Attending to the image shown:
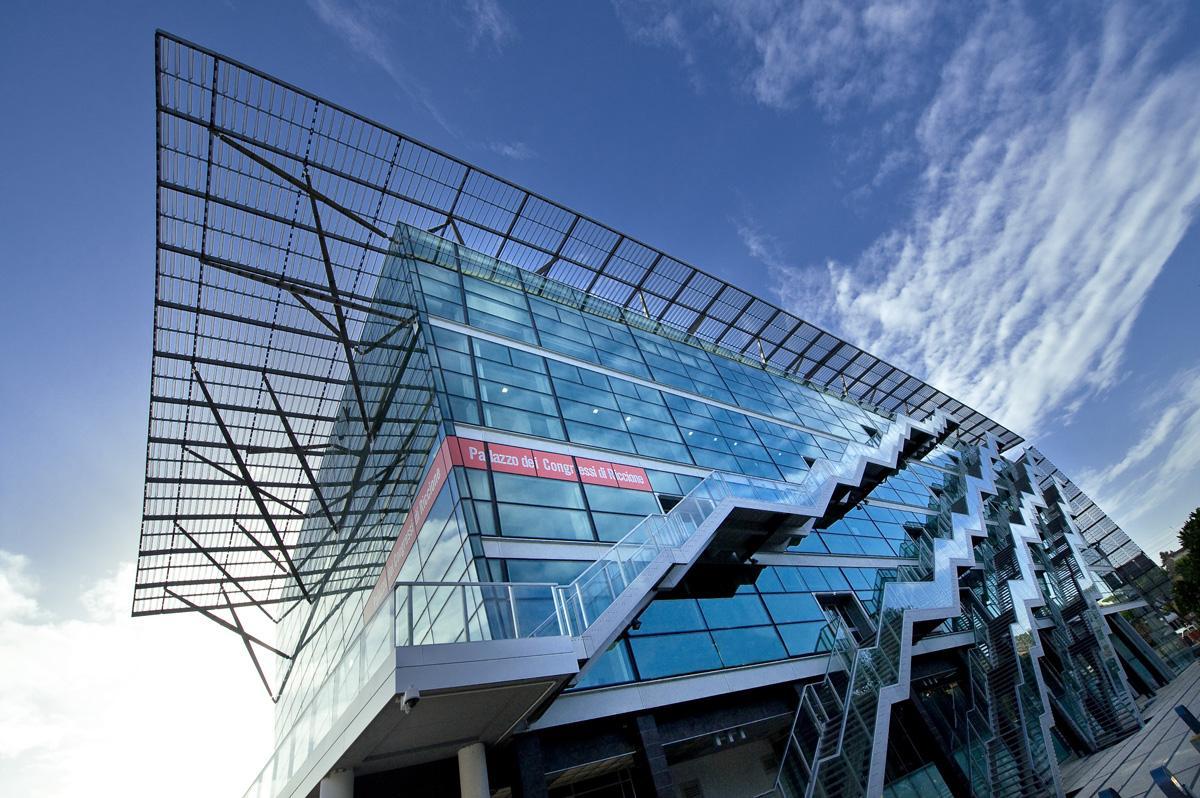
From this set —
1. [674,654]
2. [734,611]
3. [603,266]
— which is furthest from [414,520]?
[603,266]

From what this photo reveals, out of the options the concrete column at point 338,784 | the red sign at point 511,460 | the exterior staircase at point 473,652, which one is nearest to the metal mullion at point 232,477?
the exterior staircase at point 473,652

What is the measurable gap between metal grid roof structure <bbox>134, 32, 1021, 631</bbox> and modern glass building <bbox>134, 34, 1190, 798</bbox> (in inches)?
4.4

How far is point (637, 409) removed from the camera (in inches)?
847

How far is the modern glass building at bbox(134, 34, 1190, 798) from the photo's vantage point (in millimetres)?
11180

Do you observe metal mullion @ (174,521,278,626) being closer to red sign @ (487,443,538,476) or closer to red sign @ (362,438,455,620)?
red sign @ (362,438,455,620)

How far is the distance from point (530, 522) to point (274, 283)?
13.4 meters

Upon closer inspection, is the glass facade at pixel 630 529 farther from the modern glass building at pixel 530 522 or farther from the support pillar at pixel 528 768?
the support pillar at pixel 528 768

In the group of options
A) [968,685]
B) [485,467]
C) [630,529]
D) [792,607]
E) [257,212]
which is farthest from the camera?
[968,685]

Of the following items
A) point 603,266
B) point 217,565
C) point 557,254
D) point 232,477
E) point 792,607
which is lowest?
point 792,607

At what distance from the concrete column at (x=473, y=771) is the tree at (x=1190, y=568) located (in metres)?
28.5

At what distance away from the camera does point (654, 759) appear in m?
11.8

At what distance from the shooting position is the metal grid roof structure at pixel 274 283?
17.3 meters

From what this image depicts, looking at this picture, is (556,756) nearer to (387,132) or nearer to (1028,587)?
(387,132)

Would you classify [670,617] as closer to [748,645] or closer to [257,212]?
[748,645]
